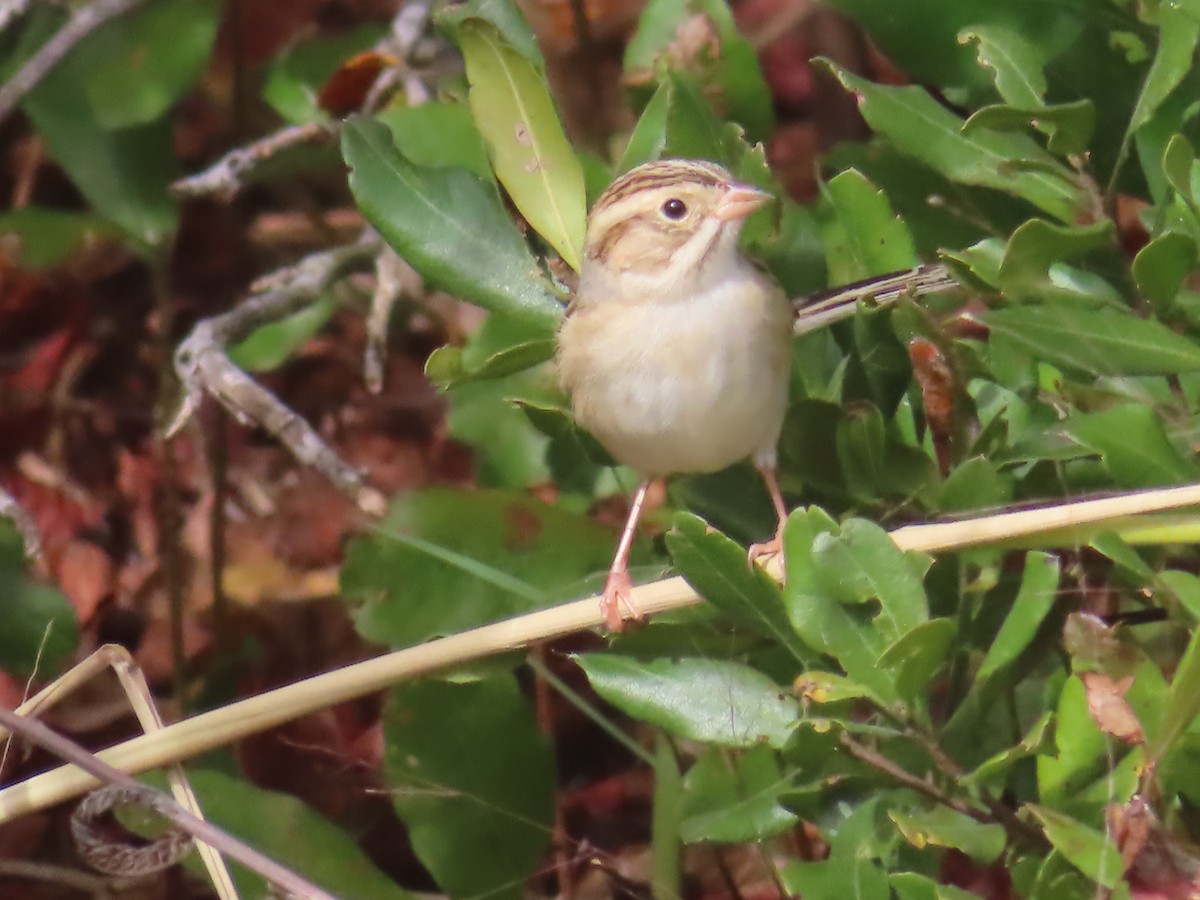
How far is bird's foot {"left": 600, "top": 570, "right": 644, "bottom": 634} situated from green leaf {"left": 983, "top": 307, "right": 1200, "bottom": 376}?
0.67 metres

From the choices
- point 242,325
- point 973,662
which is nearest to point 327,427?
point 242,325

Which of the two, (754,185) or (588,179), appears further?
(588,179)

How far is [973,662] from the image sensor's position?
2.22 m

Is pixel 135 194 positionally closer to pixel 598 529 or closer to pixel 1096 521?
pixel 598 529

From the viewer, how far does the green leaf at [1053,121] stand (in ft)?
6.98

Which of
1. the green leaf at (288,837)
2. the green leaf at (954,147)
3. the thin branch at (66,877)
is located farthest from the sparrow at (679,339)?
the thin branch at (66,877)

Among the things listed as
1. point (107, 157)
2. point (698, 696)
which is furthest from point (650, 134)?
point (107, 157)

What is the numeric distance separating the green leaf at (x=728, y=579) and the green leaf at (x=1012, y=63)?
0.87 meters

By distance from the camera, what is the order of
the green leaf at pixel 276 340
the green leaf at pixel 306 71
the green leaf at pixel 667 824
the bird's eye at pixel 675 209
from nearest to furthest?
the bird's eye at pixel 675 209 → the green leaf at pixel 667 824 → the green leaf at pixel 276 340 → the green leaf at pixel 306 71

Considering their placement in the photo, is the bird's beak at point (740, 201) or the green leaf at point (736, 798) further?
the bird's beak at point (740, 201)

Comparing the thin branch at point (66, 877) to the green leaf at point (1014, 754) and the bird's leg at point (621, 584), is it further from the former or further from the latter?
the green leaf at point (1014, 754)

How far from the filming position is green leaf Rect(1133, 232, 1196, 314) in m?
1.99

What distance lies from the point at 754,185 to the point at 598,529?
690 millimetres

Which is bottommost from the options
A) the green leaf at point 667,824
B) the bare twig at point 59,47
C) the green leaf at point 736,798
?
the green leaf at point 667,824
